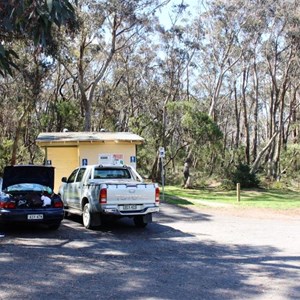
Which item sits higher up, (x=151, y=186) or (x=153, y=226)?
(x=151, y=186)

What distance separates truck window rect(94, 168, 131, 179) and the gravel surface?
1.45m

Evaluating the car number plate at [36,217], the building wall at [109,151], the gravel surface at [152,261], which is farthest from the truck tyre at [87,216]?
the building wall at [109,151]

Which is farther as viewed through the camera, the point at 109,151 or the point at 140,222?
A: the point at 109,151

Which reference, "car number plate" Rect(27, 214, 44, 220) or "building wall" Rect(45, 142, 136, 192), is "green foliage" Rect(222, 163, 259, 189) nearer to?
"building wall" Rect(45, 142, 136, 192)

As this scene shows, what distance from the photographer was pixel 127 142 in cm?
2070

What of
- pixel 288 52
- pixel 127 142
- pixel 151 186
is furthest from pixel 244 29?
pixel 151 186

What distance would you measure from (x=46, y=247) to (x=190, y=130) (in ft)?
75.5

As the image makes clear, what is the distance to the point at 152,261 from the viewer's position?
781 cm

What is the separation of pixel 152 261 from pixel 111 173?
5.42 meters

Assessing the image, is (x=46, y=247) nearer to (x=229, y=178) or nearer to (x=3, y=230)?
(x=3, y=230)

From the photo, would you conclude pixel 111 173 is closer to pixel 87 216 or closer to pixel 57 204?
pixel 87 216

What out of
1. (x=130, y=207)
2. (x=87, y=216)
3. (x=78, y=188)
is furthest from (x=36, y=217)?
(x=130, y=207)

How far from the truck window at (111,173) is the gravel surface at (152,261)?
1447mm

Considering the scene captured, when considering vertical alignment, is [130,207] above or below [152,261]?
above
